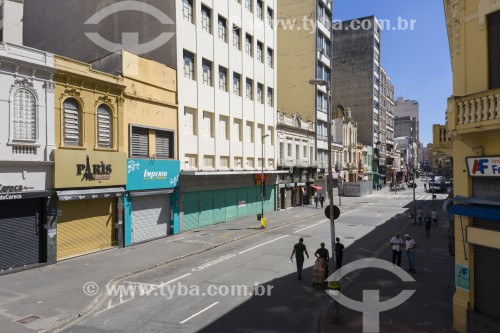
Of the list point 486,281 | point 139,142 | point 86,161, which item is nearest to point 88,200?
point 86,161

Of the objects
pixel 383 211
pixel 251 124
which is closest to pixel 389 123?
pixel 383 211

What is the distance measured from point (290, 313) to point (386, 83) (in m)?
92.7

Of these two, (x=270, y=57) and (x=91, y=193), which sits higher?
(x=270, y=57)

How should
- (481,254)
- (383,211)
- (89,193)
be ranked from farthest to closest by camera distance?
(383,211)
(89,193)
(481,254)

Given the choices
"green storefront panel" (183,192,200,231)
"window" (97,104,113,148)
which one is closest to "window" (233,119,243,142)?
"green storefront panel" (183,192,200,231)

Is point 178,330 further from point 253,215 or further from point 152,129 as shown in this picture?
point 253,215

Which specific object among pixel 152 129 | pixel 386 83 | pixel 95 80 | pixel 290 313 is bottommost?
pixel 290 313

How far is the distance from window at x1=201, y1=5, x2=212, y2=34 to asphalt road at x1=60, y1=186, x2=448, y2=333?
1865 centimetres

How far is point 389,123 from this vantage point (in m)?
100

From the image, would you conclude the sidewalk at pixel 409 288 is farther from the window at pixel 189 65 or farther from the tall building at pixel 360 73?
the tall building at pixel 360 73

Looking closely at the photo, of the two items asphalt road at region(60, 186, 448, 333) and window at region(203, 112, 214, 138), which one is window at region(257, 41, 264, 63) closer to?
window at region(203, 112, 214, 138)

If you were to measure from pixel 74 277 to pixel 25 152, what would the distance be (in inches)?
248

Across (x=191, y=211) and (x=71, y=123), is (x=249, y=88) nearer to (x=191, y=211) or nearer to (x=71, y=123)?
(x=191, y=211)

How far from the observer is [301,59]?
50.2 meters
